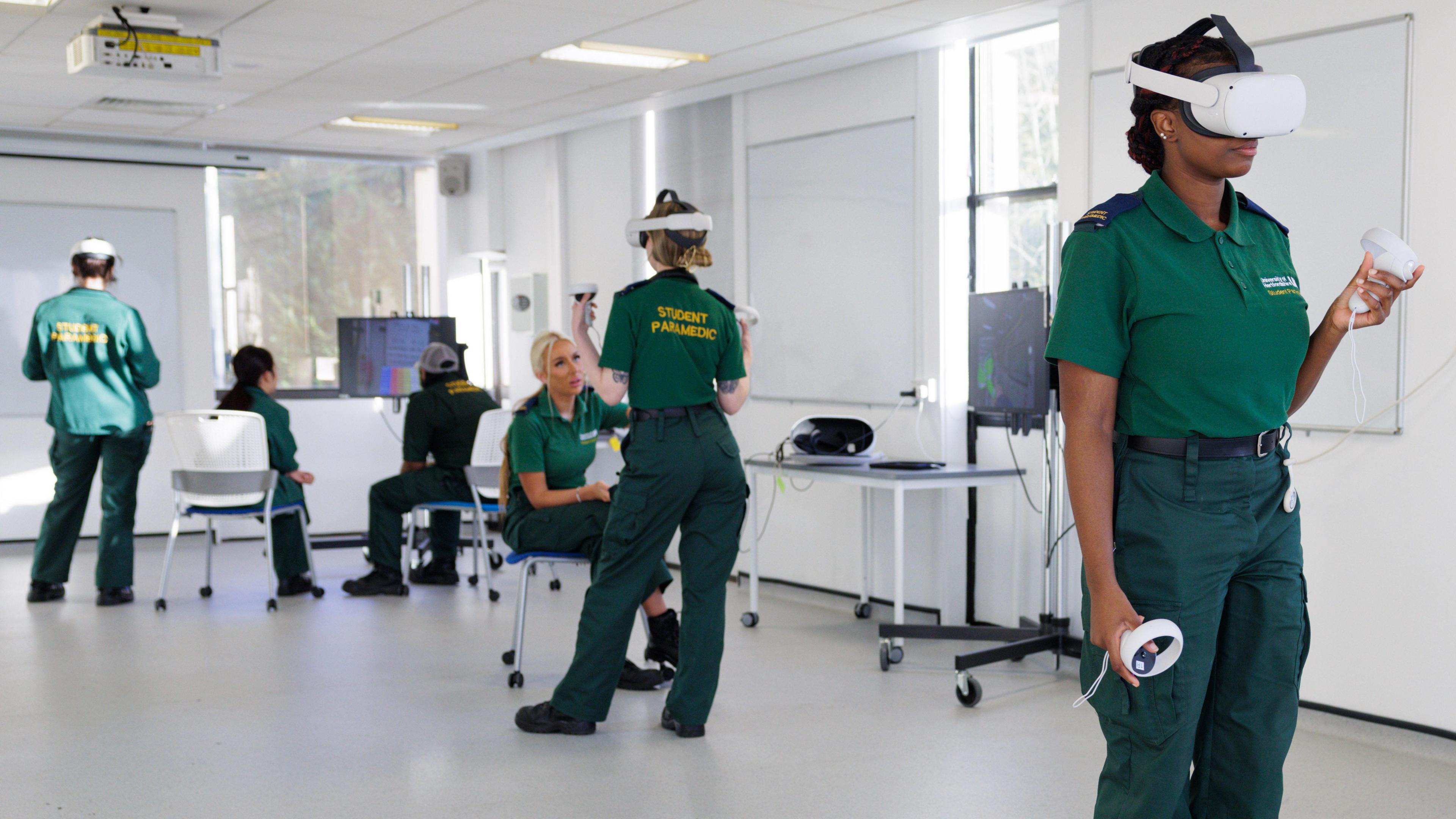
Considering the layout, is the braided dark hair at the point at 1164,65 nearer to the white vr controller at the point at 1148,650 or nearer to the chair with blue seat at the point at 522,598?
the white vr controller at the point at 1148,650

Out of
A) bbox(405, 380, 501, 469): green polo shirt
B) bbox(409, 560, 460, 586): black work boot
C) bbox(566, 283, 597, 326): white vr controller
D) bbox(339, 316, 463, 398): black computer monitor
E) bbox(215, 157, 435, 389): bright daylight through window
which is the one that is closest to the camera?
bbox(566, 283, 597, 326): white vr controller

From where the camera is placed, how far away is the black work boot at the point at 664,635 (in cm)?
441

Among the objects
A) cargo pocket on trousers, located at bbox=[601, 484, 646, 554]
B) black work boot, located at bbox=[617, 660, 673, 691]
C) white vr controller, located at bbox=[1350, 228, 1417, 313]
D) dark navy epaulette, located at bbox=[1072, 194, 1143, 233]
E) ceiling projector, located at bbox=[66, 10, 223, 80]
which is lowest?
black work boot, located at bbox=[617, 660, 673, 691]

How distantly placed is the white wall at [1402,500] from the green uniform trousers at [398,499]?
3.88 m

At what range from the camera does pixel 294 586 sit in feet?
20.7

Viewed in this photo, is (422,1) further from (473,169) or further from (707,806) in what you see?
(473,169)

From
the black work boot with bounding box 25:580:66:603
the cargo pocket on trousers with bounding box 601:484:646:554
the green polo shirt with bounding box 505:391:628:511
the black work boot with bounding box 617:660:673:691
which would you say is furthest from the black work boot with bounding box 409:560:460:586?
the cargo pocket on trousers with bounding box 601:484:646:554

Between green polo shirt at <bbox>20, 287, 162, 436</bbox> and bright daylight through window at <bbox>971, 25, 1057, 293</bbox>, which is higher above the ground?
bright daylight through window at <bbox>971, 25, 1057, 293</bbox>

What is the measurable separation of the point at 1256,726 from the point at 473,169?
789 cm

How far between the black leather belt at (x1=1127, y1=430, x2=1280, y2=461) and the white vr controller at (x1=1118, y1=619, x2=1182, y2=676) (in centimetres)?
23

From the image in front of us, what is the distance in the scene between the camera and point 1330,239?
4012 mm

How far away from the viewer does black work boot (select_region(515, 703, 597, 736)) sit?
3.85m

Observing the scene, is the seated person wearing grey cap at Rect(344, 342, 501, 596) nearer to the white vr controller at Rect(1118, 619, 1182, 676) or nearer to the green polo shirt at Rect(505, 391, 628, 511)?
the green polo shirt at Rect(505, 391, 628, 511)

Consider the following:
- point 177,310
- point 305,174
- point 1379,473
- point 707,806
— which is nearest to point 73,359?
point 177,310
